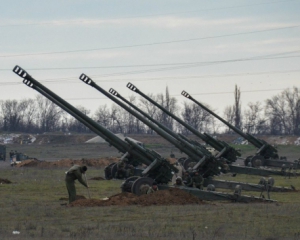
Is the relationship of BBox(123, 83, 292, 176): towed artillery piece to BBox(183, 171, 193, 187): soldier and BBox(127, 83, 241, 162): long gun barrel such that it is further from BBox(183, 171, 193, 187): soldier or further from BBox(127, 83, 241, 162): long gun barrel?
BBox(183, 171, 193, 187): soldier

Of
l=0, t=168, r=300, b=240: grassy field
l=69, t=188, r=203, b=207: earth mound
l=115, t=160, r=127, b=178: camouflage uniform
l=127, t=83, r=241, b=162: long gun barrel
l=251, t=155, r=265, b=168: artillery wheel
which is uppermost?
l=127, t=83, r=241, b=162: long gun barrel

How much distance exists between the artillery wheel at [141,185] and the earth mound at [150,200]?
1620mm

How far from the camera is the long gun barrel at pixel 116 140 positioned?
28.0 metres

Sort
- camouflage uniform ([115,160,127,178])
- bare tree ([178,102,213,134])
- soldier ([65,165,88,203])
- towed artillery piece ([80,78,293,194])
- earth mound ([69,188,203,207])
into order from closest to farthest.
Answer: earth mound ([69,188,203,207]), soldier ([65,165,88,203]), towed artillery piece ([80,78,293,194]), camouflage uniform ([115,160,127,178]), bare tree ([178,102,213,134])

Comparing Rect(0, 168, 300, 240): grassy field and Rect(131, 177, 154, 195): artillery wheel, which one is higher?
Rect(131, 177, 154, 195): artillery wheel

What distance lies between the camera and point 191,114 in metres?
134

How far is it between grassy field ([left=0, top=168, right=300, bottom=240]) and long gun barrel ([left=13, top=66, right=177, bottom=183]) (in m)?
3.80

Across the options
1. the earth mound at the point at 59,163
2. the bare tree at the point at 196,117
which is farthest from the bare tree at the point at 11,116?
the earth mound at the point at 59,163

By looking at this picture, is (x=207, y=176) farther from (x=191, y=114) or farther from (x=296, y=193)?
(x=191, y=114)

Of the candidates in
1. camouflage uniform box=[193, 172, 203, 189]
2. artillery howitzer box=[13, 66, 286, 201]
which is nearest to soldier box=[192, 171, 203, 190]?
camouflage uniform box=[193, 172, 203, 189]

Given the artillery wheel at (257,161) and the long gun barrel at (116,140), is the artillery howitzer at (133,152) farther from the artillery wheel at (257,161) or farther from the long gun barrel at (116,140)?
the artillery wheel at (257,161)

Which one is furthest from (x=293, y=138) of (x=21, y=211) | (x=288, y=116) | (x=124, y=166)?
(x=21, y=211)

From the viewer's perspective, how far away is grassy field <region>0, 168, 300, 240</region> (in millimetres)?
16609

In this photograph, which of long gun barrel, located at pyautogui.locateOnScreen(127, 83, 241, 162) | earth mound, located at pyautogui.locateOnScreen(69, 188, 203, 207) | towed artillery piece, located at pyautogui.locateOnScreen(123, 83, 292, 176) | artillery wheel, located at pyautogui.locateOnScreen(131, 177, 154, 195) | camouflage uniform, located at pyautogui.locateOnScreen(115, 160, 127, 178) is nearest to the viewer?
earth mound, located at pyautogui.locateOnScreen(69, 188, 203, 207)
